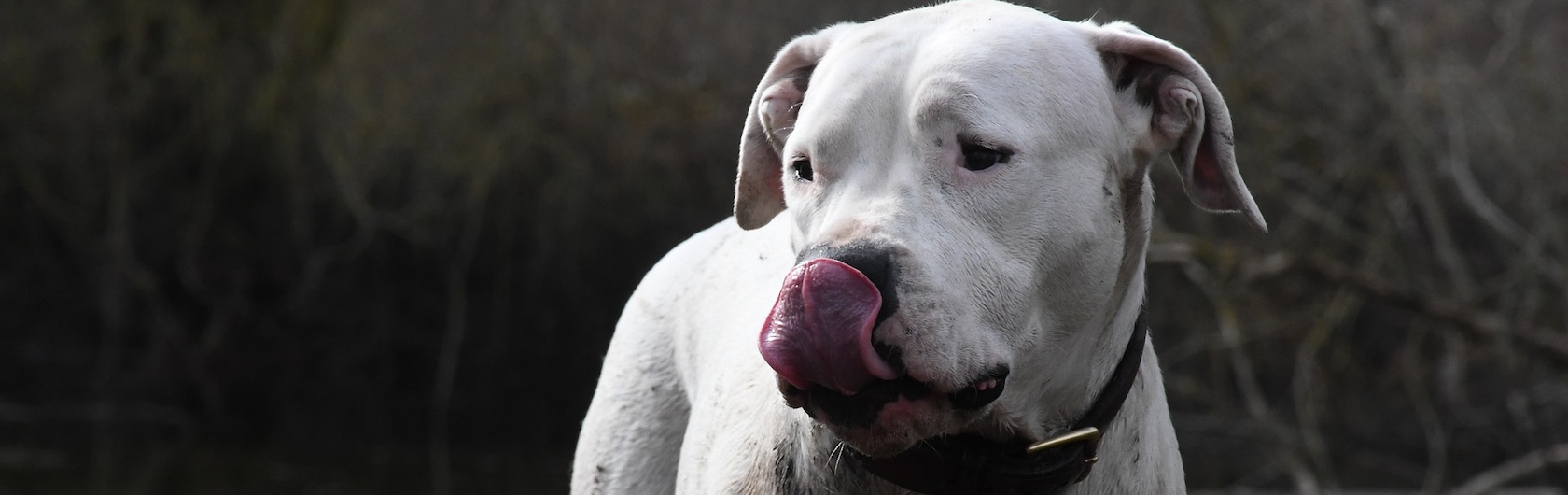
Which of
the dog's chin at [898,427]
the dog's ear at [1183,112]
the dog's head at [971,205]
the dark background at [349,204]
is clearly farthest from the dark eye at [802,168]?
the dark background at [349,204]

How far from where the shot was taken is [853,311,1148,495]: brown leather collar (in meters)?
2.36

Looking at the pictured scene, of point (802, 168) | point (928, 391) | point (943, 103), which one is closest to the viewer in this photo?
point (928, 391)

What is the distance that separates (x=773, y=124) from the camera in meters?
2.70

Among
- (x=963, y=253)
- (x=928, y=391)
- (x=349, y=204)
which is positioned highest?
(x=963, y=253)

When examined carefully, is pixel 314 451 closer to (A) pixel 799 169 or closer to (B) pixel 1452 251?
(B) pixel 1452 251

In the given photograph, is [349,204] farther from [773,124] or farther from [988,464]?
[988,464]

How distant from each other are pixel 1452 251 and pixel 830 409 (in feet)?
19.0

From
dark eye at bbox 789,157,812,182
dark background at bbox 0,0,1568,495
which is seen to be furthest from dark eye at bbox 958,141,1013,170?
dark background at bbox 0,0,1568,495

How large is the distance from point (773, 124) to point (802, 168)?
13.4 inches

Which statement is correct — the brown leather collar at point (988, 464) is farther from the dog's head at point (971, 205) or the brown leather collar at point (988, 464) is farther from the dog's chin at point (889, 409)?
the dog's chin at point (889, 409)

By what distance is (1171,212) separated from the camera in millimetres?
9438

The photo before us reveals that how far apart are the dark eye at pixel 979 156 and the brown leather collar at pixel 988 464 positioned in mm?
439

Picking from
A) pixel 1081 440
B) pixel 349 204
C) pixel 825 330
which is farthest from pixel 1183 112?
pixel 349 204

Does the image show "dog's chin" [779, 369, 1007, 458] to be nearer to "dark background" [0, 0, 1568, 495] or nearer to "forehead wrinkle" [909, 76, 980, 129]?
"forehead wrinkle" [909, 76, 980, 129]
